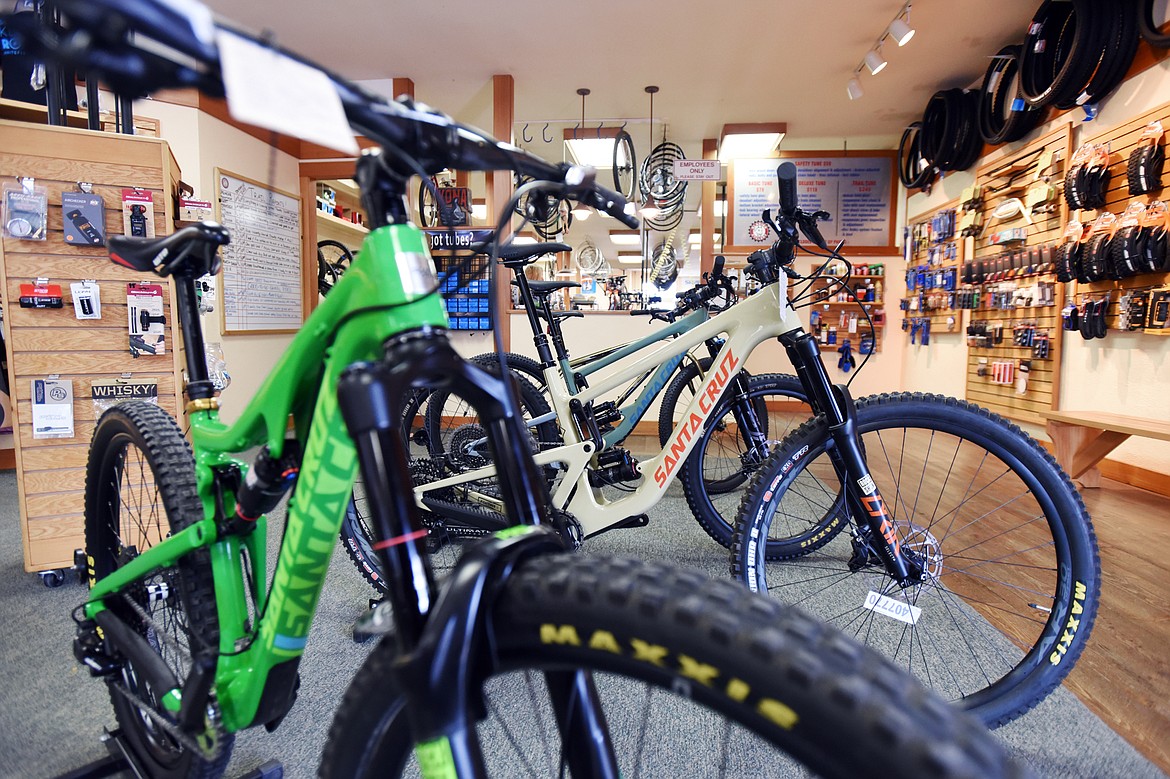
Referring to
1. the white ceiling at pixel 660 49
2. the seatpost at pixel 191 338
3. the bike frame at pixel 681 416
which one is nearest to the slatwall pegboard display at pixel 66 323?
the bike frame at pixel 681 416

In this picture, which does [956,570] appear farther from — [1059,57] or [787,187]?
[1059,57]

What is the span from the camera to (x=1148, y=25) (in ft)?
9.66

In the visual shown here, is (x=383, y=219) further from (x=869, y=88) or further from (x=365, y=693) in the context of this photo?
(x=869, y=88)

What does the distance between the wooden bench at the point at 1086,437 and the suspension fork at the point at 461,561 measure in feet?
10.3

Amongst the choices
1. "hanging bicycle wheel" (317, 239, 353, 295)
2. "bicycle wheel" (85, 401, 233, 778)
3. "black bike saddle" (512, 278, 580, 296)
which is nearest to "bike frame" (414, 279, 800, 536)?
"black bike saddle" (512, 278, 580, 296)

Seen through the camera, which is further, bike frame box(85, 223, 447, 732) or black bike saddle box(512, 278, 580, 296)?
black bike saddle box(512, 278, 580, 296)

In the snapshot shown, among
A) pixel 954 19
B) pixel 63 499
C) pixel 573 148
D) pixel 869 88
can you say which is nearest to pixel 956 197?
pixel 869 88

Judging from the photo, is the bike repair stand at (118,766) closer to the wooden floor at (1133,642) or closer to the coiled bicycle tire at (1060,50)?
the wooden floor at (1133,642)

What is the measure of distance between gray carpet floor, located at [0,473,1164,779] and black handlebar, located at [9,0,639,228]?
113 cm

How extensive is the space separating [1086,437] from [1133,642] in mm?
1810

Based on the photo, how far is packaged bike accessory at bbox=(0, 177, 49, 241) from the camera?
1734 millimetres

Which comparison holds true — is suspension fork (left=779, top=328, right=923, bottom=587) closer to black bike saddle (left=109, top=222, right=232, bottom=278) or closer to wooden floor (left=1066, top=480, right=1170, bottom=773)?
wooden floor (left=1066, top=480, right=1170, bottom=773)

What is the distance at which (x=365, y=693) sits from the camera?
1.66ft

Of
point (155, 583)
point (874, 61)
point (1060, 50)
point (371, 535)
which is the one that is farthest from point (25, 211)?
point (1060, 50)
